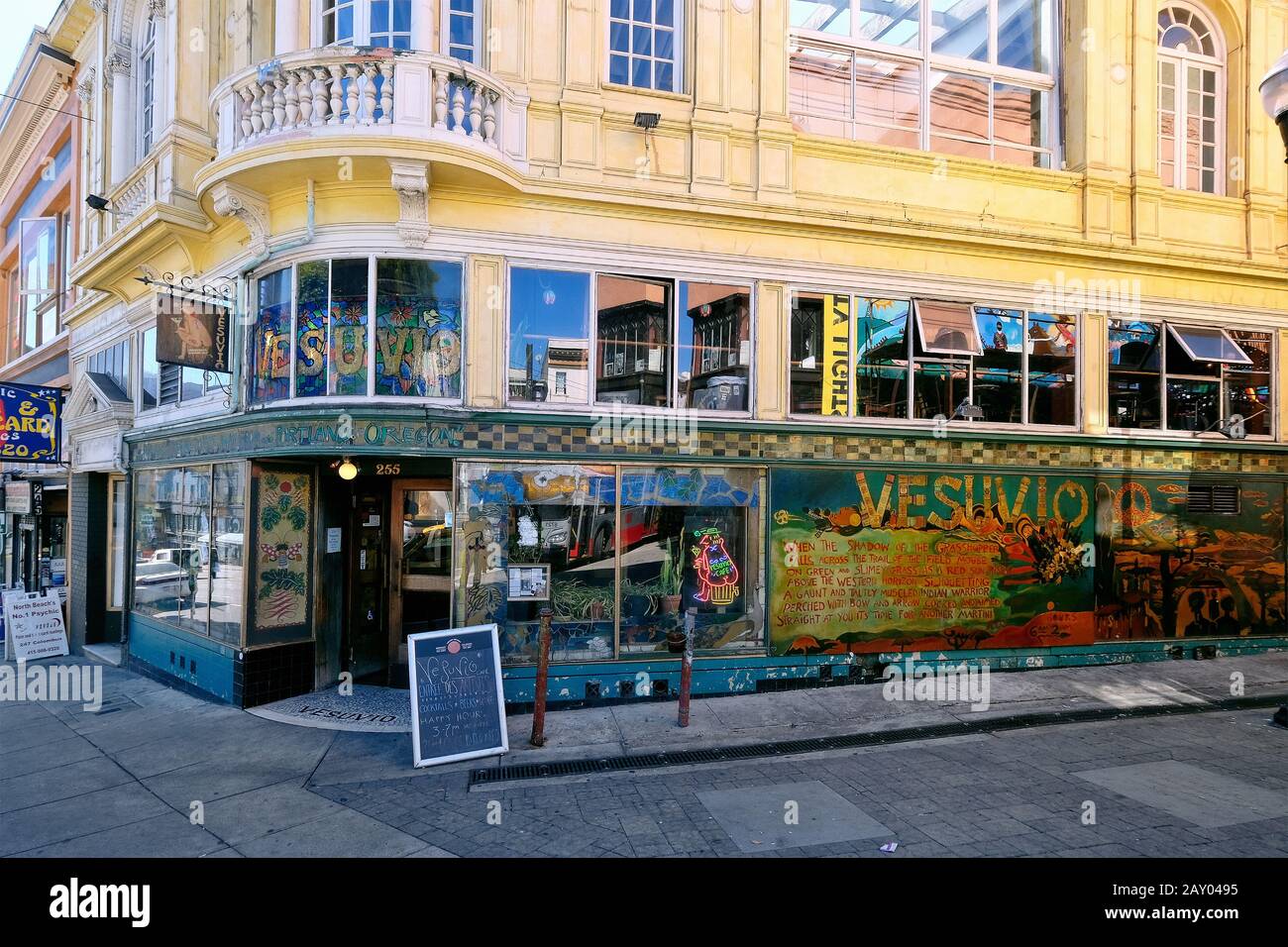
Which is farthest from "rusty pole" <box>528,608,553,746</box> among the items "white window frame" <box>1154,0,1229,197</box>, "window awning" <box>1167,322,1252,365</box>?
"white window frame" <box>1154,0,1229,197</box>

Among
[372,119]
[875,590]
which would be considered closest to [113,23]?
[372,119]

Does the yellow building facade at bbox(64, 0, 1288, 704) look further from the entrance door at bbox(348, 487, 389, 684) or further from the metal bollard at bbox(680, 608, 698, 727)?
the metal bollard at bbox(680, 608, 698, 727)

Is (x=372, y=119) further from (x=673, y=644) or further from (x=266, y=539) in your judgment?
(x=673, y=644)

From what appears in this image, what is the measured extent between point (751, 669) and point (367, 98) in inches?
303

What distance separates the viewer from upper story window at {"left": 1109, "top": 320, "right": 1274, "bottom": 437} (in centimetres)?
1055

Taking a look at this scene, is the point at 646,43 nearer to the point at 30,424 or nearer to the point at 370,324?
the point at 370,324

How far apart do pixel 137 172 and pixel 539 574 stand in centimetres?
825

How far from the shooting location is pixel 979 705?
8484 millimetres

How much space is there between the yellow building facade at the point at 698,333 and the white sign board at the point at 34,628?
1.84 meters

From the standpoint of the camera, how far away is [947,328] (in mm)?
9789

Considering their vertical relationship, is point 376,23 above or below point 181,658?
above

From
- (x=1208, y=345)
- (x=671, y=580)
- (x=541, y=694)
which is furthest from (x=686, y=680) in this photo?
(x=1208, y=345)

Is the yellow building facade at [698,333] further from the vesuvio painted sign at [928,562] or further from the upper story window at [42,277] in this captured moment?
the upper story window at [42,277]

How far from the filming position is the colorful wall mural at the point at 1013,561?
30.1ft
